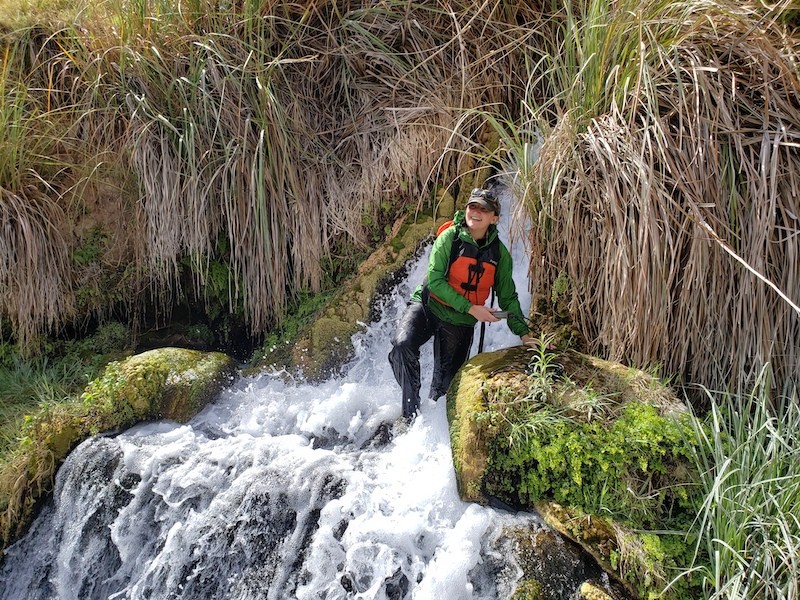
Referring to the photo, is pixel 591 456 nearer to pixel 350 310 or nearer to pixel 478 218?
pixel 478 218

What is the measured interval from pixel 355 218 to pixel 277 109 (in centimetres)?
99

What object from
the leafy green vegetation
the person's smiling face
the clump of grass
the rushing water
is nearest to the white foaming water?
the rushing water

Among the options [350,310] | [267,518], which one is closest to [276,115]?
[350,310]

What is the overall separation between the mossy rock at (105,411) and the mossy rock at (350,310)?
0.47m

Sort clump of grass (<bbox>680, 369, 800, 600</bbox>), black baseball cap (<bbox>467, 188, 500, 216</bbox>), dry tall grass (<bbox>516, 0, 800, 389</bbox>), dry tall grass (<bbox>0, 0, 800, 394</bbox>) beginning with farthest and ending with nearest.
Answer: dry tall grass (<bbox>0, 0, 800, 394</bbox>), black baseball cap (<bbox>467, 188, 500, 216</bbox>), dry tall grass (<bbox>516, 0, 800, 389</bbox>), clump of grass (<bbox>680, 369, 800, 600</bbox>)

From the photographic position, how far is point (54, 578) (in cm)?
371

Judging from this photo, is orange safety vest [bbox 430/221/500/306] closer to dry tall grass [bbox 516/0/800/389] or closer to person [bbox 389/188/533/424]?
person [bbox 389/188/533/424]

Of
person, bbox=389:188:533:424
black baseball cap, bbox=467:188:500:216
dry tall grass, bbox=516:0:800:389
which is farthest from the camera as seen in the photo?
person, bbox=389:188:533:424

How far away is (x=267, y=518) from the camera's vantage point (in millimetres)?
3449

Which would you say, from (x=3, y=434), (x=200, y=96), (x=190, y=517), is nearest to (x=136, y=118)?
→ (x=200, y=96)

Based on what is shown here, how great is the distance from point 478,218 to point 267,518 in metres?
1.94

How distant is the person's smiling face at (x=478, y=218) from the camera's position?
356cm

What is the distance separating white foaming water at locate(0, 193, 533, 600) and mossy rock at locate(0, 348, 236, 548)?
0.35ft

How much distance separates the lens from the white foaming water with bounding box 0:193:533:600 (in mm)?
3139
